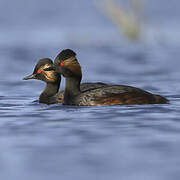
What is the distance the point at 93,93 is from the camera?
1285 centimetres

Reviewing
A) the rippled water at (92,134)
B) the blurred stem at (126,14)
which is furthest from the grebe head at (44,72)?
the blurred stem at (126,14)

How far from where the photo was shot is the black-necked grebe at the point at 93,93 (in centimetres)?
1265

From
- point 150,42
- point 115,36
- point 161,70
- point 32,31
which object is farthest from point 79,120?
point 32,31

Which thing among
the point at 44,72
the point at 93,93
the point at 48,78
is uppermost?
the point at 44,72

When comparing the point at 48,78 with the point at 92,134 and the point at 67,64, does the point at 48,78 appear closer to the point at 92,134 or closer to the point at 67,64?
the point at 67,64

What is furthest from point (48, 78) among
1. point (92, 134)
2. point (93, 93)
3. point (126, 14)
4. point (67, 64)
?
point (126, 14)

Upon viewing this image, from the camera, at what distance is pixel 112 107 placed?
40.5 feet

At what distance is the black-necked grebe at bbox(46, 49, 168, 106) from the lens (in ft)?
41.5

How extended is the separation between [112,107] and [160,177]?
502cm

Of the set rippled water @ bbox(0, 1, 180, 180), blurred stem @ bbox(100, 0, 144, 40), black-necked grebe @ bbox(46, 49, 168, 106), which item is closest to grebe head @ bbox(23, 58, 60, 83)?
rippled water @ bbox(0, 1, 180, 180)

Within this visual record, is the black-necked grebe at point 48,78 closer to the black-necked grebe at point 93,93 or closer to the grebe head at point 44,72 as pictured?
the grebe head at point 44,72

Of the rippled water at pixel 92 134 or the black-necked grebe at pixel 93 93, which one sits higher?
the black-necked grebe at pixel 93 93

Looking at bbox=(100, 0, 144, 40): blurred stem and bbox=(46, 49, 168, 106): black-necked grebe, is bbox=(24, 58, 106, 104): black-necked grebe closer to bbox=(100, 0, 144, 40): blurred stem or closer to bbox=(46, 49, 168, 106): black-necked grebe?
bbox=(46, 49, 168, 106): black-necked grebe

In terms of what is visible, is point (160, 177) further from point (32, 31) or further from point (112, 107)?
point (32, 31)
